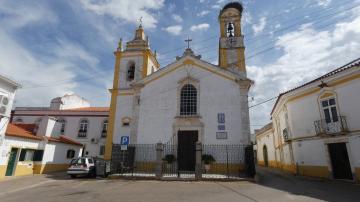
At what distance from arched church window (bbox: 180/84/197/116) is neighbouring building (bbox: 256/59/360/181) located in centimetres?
747

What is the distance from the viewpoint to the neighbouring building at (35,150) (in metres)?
16.8

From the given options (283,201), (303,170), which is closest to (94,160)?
(283,201)

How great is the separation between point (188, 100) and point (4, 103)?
41.0 ft

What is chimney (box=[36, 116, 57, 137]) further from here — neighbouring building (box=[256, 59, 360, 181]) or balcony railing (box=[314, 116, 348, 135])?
balcony railing (box=[314, 116, 348, 135])

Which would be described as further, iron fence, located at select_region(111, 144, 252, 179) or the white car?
the white car

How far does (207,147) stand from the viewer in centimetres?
1709

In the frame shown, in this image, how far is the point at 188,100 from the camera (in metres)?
18.8

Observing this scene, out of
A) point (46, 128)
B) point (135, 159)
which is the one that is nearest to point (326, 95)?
point (135, 159)

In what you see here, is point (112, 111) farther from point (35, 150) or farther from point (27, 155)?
point (27, 155)

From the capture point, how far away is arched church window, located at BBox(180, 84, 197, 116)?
1845cm

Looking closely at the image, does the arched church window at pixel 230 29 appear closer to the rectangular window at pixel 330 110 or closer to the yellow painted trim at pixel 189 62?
the yellow painted trim at pixel 189 62

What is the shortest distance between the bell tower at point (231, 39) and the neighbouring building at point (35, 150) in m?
16.4

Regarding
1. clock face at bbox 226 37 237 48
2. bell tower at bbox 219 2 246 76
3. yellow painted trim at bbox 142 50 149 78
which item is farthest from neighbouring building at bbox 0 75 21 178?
clock face at bbox 226 37 237 48

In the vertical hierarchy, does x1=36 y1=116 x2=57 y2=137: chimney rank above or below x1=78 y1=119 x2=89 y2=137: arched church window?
below
